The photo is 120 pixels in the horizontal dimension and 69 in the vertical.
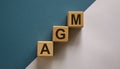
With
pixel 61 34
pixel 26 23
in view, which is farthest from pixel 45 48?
pixel 26 23

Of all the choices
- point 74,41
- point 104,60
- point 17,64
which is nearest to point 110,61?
point 104,60

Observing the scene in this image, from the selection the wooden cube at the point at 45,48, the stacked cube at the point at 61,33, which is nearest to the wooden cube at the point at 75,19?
the stacked cube at the point at 61,33

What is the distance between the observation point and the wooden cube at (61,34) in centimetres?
121

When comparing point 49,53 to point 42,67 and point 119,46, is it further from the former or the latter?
point 119,46

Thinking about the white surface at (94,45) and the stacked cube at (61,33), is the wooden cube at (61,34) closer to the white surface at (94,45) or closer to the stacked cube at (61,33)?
the stacked cube at (61,33)

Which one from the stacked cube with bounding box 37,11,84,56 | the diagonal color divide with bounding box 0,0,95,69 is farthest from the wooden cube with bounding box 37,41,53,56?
the diagonal color divide with bounding box 0,0,95,69

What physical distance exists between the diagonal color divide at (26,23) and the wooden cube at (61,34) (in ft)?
0.32

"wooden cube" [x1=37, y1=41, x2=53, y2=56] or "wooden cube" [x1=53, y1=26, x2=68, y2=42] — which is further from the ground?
"wooden cube" [x1=53, y1=26, x2=68, y2=42]

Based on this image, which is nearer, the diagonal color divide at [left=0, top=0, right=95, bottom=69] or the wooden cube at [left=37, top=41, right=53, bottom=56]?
the wooden cube at [left=37, top=41, right=53, bottom=56]

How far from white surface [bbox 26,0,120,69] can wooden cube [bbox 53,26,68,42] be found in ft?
0.33

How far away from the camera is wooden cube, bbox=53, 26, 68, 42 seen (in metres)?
1.21

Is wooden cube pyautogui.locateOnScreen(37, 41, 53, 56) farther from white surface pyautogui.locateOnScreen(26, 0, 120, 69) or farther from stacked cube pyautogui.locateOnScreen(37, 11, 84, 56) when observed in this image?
white surface pyautogui.locateOnScreen(26, 0, 120, 69)

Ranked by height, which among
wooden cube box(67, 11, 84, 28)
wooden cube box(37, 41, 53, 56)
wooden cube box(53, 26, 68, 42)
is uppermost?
wooden cube box(67, 11, 84, 28)

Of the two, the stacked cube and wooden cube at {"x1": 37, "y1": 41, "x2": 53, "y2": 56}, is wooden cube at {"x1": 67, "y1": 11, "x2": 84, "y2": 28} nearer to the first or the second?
the stacked cube
